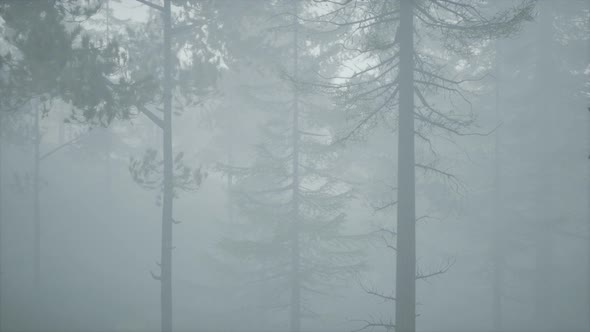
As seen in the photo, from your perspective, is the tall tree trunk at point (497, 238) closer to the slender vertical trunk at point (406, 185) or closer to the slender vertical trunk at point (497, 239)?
the slender vertical trunk at point (497, 239)

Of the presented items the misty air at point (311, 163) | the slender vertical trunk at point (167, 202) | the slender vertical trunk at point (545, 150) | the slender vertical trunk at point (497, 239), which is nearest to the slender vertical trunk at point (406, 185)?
the misty air at point (311, 163)

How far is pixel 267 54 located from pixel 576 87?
47.5 ft

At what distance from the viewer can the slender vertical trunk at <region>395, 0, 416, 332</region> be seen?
6.36m

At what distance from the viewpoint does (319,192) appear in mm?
13125

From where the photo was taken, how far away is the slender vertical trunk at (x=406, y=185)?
6359 millimetres

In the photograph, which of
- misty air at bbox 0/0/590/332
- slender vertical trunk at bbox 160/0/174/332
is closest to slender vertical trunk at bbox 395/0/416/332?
misty air at bbox 0/0/590/332

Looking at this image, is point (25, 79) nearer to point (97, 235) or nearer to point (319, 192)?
point (319, 192)

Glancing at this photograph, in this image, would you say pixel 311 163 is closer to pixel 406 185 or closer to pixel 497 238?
pixel 406 185

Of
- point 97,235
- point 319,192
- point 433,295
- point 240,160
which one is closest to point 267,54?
point 319,192

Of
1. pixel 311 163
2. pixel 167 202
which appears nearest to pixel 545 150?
pixel 311 163

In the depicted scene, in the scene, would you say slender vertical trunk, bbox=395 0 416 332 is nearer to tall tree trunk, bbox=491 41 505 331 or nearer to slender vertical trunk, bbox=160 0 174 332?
slender vertical trunk, bbox=160 0 174 332

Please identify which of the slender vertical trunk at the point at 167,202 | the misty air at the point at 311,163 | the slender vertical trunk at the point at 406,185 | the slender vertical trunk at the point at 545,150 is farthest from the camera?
the slender vertical trunk at the point at 545,150

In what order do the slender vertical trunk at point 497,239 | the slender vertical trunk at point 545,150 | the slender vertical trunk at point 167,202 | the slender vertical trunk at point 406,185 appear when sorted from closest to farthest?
the slender vertical trunk at point 406,185, the slender vertical trunk at point 167,202, the slender vertical trunk at point 497,239, the slender vertical trunk at point 545,150

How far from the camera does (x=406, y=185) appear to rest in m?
6.57
